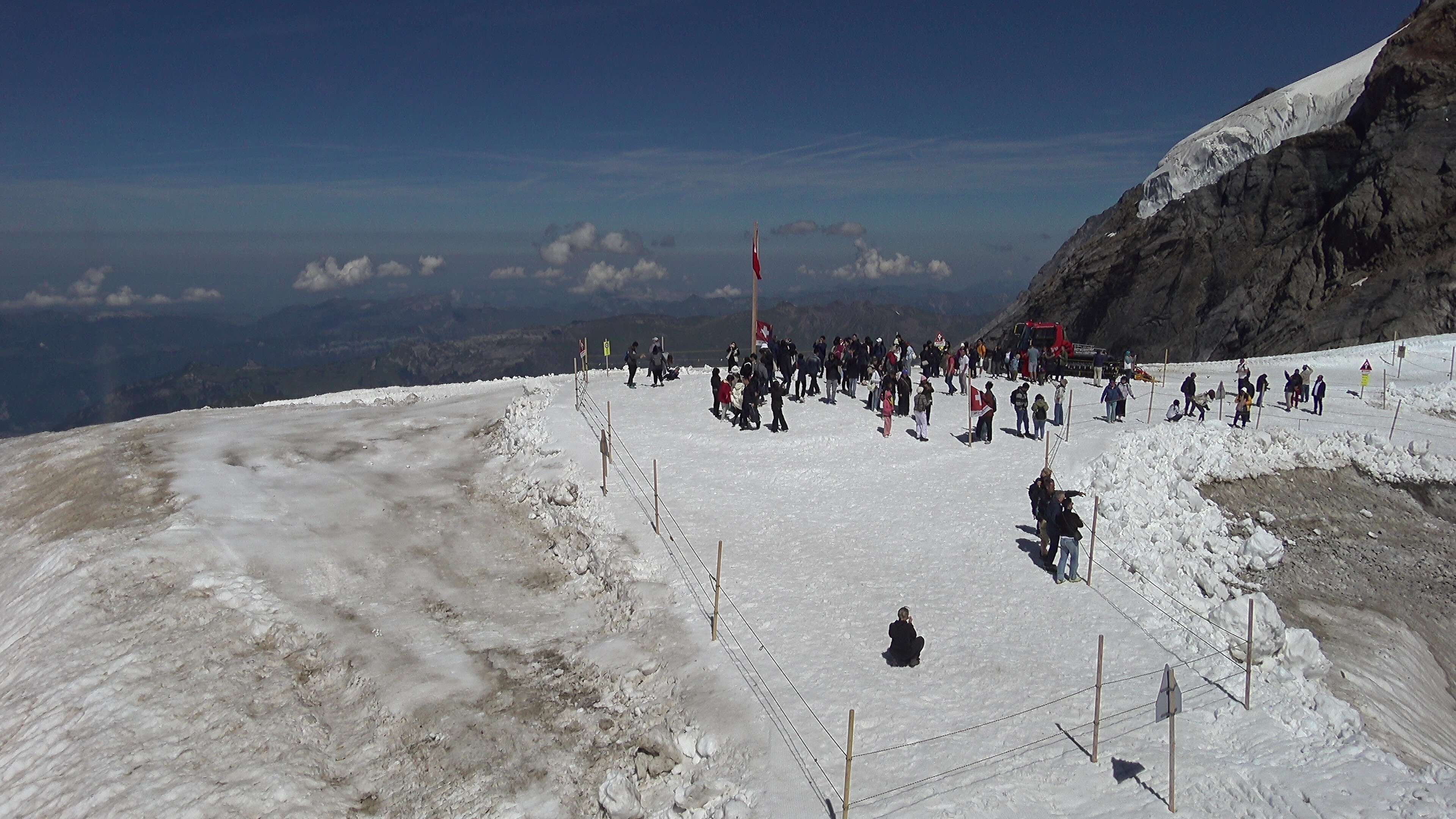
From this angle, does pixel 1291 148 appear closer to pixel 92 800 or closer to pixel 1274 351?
pixel 1274 351

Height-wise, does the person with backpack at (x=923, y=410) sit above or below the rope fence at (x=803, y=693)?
above

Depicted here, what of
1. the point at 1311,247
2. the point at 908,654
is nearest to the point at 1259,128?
the point at 1311,247

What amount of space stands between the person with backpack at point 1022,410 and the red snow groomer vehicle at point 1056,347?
9960mm

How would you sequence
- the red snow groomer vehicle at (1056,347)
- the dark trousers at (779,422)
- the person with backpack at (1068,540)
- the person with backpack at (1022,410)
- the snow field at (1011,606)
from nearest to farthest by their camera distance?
the snow field at (1011,606) < the person with backpack at (1068,540) < the person with backpack at (1022,410) < the dark trousers at (779,422) < the red snow groomer vehicle at (1056,347)

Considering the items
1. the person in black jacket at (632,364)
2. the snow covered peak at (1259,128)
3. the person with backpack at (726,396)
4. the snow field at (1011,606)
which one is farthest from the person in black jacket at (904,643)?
the snow covered peak at (1259,128)

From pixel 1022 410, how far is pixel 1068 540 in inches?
332

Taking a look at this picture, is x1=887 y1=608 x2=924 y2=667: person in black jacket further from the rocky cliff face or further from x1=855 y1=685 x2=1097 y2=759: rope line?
the rocky cliff face

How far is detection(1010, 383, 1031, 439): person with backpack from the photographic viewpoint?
23000 mm

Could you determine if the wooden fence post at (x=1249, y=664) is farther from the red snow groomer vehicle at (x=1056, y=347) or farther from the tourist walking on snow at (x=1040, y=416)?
the red snow groomer vehicle at (x=1056, y=347)

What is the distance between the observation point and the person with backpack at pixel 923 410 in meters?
23.3

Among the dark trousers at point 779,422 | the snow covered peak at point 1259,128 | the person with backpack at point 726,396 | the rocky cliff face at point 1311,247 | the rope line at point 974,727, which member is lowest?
the rope line at point 974,727

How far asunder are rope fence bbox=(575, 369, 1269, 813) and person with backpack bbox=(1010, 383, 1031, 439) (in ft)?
22.3

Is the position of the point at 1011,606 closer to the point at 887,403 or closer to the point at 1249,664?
the point at 1249,664

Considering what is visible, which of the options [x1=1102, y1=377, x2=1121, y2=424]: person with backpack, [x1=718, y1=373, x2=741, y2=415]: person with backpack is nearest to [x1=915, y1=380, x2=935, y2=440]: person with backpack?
[x1=718, y1=373, x2=741, y2=415]: person with backpack
